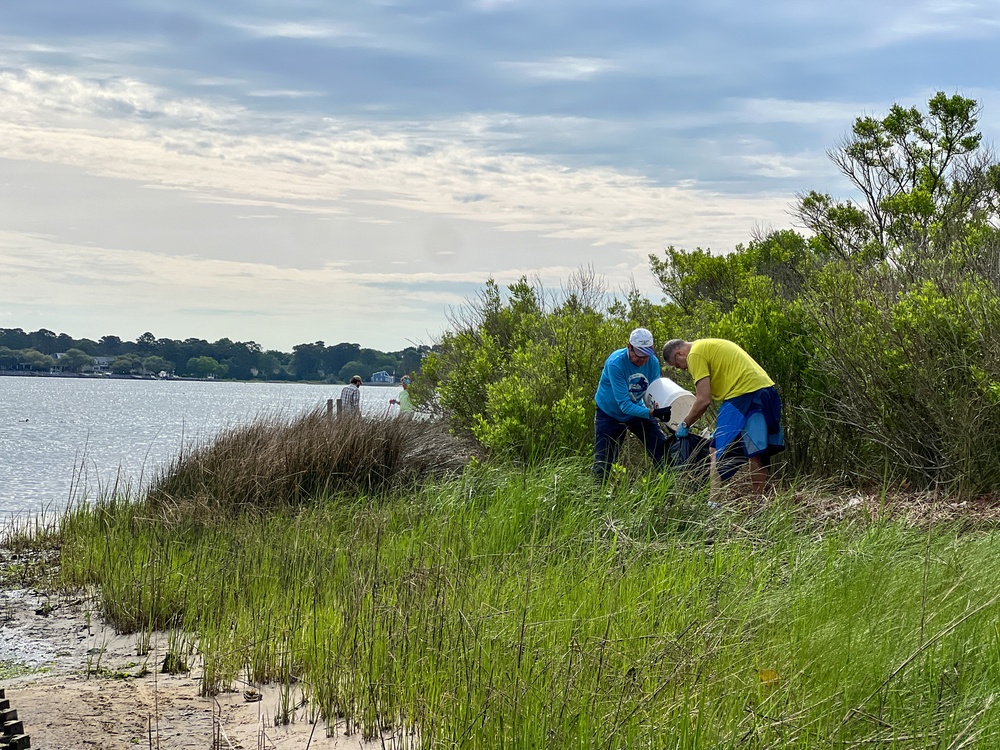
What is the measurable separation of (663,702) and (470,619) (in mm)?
1061

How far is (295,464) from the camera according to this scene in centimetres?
1075

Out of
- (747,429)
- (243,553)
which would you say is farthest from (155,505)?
(747,429)

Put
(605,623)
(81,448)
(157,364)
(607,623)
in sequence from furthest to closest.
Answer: (157,364) < (81,448) < (605,623) < (607,623)

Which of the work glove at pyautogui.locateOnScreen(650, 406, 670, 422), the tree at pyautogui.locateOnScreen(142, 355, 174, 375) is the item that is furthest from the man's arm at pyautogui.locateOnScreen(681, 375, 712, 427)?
the tree at pyautogui.locateOnScreen(142, 355, 174, 375)

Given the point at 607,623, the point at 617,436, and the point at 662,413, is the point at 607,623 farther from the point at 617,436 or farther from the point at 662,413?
the point at 617,436

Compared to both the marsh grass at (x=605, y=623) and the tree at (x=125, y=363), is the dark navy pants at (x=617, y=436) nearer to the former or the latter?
the marsh grass at (x=605, y=623)

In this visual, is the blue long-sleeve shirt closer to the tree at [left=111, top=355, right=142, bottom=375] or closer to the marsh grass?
the marsh grass

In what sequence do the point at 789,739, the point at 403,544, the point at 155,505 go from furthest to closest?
the point at 155,505
the point at 403,544
the point at 789,739

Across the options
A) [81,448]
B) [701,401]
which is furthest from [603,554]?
[81,448]

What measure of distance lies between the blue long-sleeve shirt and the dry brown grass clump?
86.7 inches

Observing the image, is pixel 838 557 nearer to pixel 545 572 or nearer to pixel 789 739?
pixel 545 572

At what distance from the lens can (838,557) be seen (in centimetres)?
596

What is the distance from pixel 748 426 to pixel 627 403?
1.04 m

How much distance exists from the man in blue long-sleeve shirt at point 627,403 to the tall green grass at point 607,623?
0.83m
